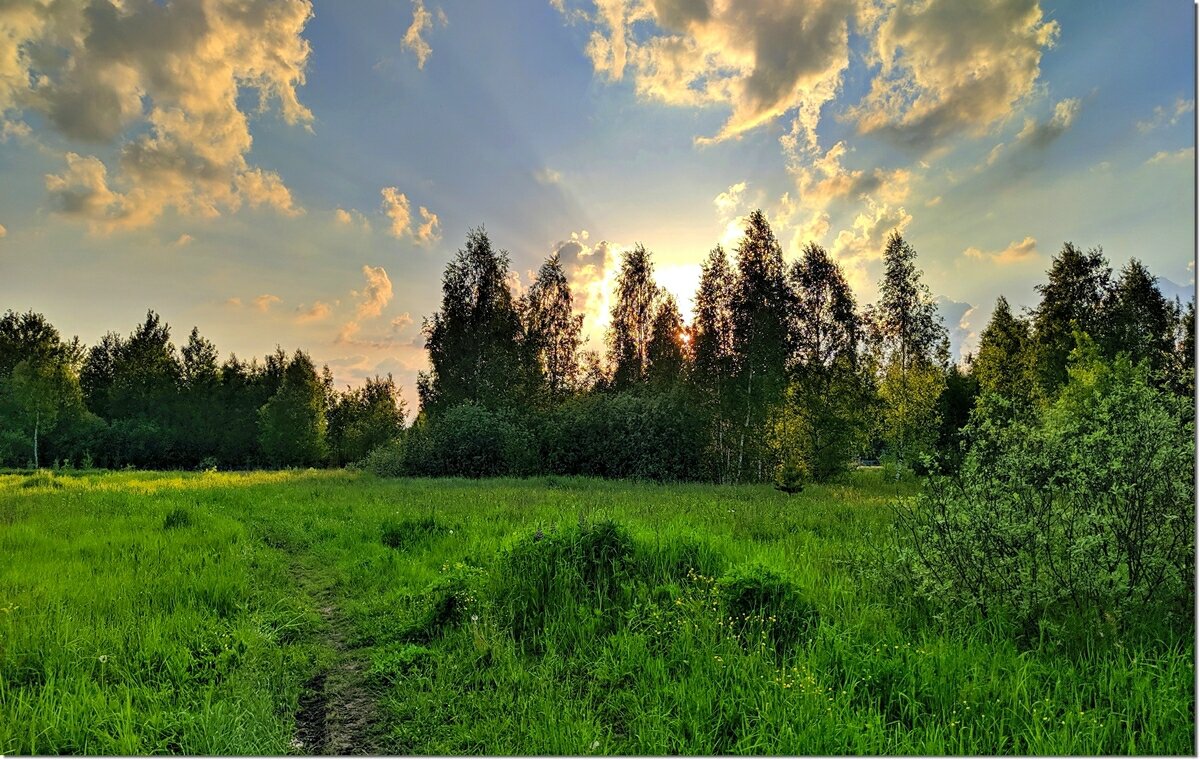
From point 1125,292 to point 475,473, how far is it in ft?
142

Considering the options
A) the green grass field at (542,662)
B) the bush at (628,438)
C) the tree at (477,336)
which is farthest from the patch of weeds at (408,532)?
the tree at (477,336)

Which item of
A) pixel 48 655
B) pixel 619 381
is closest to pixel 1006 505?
pixel 48 655

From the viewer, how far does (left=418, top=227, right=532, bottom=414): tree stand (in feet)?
129

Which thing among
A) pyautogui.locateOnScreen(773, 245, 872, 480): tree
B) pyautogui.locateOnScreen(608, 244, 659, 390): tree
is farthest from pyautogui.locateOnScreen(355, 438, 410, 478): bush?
pyautogui.locateOnScreen(773, 245, 872, 480): tree

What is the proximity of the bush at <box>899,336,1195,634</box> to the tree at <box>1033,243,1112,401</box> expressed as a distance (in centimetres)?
3593

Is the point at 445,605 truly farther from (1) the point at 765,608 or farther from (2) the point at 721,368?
(2) the point at 721,368

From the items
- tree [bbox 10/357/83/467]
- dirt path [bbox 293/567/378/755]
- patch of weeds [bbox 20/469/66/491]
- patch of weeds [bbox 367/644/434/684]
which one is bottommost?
dirt path [bbox 293/567/378/755]

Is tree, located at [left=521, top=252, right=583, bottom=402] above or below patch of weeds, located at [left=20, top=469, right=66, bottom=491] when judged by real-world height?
above

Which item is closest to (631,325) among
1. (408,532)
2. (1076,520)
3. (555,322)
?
(555,322)

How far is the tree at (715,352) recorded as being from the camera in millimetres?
30234

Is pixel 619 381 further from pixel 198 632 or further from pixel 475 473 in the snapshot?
pixel 198 632

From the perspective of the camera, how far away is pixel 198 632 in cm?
625

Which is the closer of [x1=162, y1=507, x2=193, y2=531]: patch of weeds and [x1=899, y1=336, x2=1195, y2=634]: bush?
[x1=899, y1=336, x2=1195, y2=634]: bush

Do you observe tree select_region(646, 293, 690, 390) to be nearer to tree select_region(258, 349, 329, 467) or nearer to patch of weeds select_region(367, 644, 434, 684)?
patch of weeds select_region(367, 644, 434, 684)
